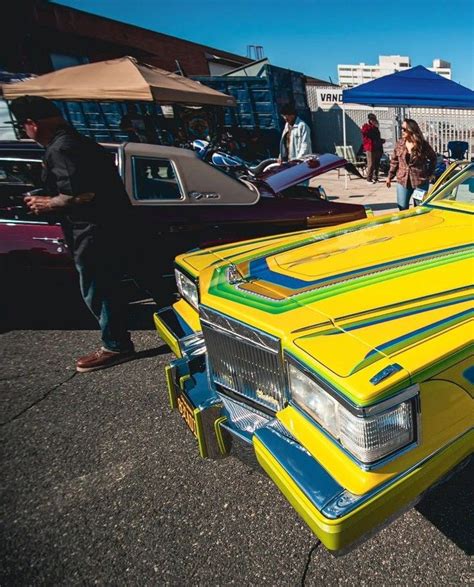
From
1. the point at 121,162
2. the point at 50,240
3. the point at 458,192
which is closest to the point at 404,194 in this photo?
the point at 458,192

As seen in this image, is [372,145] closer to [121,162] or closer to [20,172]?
[121,162]

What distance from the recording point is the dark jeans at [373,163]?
10658 millimetres

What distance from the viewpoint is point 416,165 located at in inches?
202

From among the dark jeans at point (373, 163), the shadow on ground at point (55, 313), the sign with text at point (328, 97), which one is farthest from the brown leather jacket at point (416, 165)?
the sign with text at point (328, 97)

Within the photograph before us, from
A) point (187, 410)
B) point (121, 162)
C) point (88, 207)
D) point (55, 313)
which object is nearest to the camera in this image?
point (187, 410)

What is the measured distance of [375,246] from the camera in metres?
2.27

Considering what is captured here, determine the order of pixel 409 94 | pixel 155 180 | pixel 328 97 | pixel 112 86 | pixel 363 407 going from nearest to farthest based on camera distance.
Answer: pixel 363 407 → pixel 155 180 → pixel 112 86 → pixel 409 94 → pixel 328 97

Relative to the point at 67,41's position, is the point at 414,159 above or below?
below

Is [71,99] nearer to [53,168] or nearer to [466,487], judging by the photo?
[53,168]

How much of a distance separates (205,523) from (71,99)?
8.29 metres

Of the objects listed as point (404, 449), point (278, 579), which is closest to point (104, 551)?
point (278, 579)

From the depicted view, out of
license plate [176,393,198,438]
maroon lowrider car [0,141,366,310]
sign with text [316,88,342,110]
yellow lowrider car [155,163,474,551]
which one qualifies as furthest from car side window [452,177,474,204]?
sign with text [316,88,342,110]

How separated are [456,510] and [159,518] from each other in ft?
4.38

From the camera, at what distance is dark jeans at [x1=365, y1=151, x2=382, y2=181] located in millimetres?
10658
